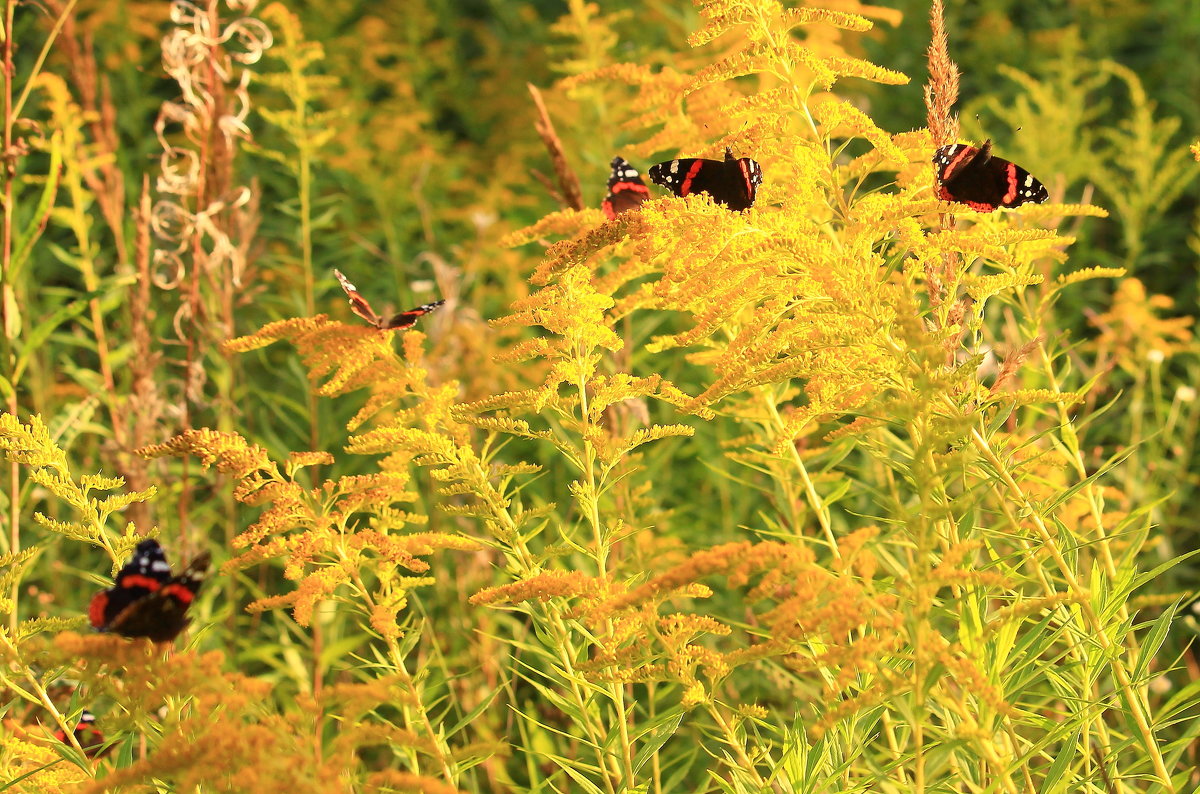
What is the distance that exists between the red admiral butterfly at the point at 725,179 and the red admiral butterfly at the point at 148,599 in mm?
1271

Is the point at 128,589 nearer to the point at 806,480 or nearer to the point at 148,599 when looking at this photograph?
the point at 148,599

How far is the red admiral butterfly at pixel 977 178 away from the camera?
222cm

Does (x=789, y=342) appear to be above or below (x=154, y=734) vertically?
above

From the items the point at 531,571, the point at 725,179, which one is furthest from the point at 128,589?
the point at 725,179

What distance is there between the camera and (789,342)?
2016mm

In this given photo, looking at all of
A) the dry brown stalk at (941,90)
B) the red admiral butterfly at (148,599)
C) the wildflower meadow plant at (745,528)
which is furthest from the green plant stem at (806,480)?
the red admiral butterfly at (148,599)

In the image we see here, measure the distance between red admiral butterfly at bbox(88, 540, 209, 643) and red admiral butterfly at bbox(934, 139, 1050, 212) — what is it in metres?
1.61

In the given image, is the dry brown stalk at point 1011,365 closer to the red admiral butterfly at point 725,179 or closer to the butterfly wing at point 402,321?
the red admiral butterfly at point 725,179

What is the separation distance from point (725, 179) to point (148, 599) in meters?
1.44

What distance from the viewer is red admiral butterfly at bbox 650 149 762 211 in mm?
2363

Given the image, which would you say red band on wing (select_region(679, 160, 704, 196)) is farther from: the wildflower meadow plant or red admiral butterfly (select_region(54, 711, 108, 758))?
red admiral butterfly (select_region(54, 711, 108, 758))

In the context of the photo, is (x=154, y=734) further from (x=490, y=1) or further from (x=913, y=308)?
(x=490, y=1)

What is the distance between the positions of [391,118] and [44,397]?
9.45 feet

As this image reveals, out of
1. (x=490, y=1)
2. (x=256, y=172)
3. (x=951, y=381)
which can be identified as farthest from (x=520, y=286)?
(x=490, y=1)
